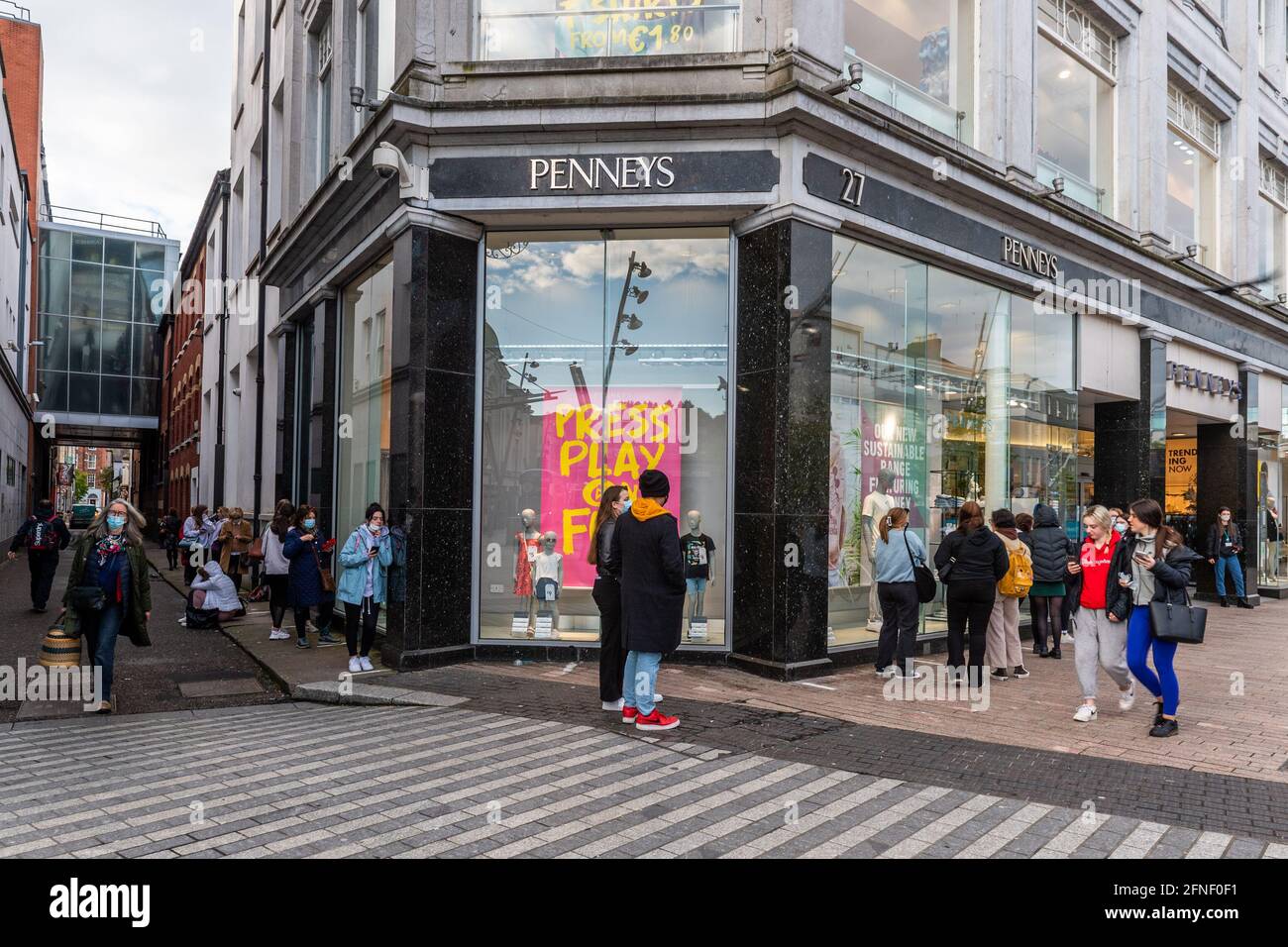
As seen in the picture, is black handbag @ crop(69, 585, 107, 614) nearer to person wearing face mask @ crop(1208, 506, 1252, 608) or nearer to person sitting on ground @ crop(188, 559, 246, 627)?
person sitting on ground @ crop(188, 559, 246, 627)

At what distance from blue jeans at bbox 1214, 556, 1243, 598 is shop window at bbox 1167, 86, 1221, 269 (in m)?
5.89

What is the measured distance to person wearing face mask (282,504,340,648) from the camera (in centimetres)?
1048

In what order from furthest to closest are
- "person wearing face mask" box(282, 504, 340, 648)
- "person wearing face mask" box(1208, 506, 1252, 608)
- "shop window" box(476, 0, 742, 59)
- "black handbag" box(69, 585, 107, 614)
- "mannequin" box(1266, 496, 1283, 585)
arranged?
"mannequin" box(1266, 496, 1283, 585), "person wearing face mask" box(1208, 506, 1252, 608), "person wearing face mask" box(282, 504, 340, 648), "shop window" box(476, 0, 742, 59), "black handbag" box(69, 585, 107, 614)

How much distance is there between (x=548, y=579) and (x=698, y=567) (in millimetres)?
1747

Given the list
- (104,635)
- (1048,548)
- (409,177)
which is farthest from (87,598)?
(1048,548)

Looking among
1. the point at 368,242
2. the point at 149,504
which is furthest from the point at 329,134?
the point at 149,504

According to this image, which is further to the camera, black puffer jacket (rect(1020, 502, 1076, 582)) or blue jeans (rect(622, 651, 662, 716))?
black puffer jacket (rect(1020, 502, 1076, 582))

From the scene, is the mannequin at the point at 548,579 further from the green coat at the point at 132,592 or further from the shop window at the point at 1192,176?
the shop window at the point at 1192,176

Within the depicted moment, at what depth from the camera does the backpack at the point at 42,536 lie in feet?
46.0

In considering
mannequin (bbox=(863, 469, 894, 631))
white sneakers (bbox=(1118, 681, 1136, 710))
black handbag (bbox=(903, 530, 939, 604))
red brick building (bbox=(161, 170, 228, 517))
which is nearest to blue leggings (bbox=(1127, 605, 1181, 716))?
white sneakers (bbox=(1118, 681, 1136, 710))

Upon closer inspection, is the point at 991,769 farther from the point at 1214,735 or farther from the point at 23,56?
the point at 23,56

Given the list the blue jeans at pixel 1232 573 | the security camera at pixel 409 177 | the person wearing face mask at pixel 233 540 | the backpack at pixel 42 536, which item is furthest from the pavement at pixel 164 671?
the blue jeans at pixel 1232 573

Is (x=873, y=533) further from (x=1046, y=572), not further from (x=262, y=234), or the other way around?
(x=262, y=234)
